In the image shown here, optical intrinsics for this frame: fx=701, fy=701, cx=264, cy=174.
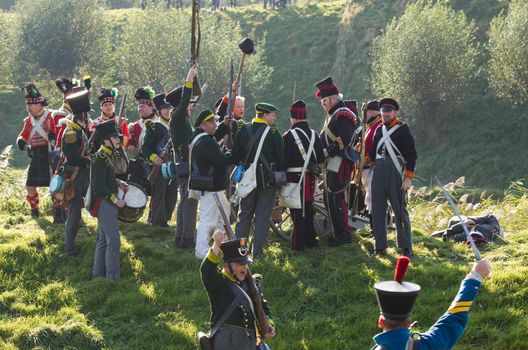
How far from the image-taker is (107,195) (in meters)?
8.98

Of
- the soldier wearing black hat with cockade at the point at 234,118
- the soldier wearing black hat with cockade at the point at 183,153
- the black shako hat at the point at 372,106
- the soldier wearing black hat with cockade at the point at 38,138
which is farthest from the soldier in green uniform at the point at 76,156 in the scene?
the black shako hat at the point at 372,106

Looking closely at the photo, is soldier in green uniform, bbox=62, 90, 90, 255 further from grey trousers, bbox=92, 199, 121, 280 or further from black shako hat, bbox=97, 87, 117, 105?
black shako hat, bbox=97, 87, 117, 105

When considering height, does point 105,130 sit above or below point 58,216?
above

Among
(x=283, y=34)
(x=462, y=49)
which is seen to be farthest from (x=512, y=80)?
(x=283, y=34)

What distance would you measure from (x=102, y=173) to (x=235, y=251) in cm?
386

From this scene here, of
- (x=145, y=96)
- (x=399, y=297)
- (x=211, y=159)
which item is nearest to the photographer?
(x=399, y=297)

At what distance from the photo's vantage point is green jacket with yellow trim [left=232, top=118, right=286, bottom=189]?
9.30 m

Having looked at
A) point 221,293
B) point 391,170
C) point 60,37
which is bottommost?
point 221,293

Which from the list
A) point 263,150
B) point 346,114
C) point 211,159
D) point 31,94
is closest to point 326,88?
point 346,114

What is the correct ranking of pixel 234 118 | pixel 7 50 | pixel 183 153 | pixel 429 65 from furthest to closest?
pixel 7 50
pixel 429 65
pixel 234 118
pixel 183 153

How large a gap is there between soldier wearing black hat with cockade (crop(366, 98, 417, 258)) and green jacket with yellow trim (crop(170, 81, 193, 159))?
8.51 ft

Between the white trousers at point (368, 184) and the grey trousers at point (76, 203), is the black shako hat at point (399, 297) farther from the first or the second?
the grey trousers at point (76, 203)

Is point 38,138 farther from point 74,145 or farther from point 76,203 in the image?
point 74,145

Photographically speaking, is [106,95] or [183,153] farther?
[106,95]
